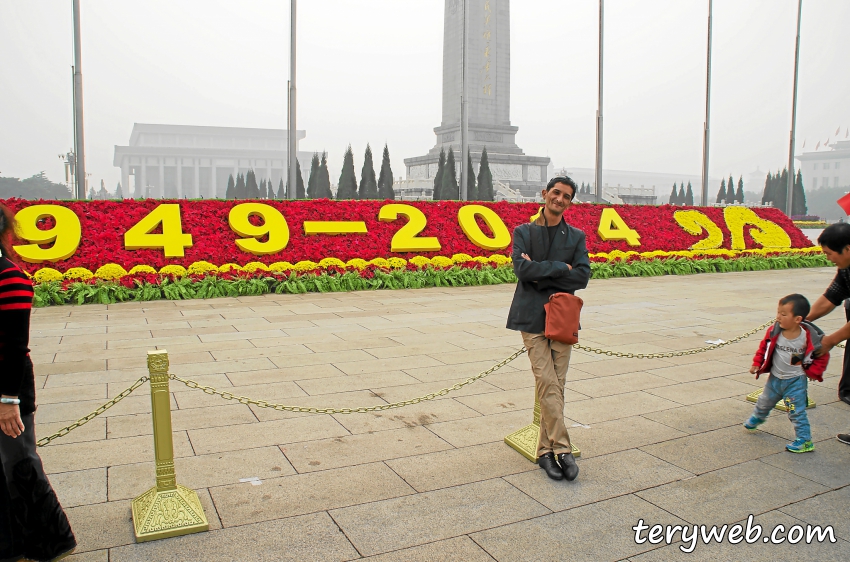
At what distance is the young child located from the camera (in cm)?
428

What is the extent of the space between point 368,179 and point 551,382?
31.7 metres

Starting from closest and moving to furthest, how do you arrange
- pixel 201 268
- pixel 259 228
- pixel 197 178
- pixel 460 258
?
pixel 201 268, pixel 259 228, pixel 460 258, pixel 197 178

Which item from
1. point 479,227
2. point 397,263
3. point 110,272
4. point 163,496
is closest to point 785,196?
point 479,227

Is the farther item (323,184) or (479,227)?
(323,184)

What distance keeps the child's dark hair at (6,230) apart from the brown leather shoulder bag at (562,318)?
2636mm

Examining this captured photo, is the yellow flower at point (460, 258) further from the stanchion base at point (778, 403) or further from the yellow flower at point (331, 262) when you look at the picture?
the stanchion base at point (778, 403)

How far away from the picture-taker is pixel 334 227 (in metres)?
12.5

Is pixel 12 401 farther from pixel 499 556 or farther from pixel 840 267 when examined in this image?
pixel 840 267

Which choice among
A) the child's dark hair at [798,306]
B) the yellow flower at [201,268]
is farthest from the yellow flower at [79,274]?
the child's dark hair at [798,306]

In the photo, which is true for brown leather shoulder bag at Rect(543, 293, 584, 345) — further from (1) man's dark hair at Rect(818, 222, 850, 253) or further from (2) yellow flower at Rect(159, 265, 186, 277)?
(2) yellow flower at Rect(159, 265, 186, 277)

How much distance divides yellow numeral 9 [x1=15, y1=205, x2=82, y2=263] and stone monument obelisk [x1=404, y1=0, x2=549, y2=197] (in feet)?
109

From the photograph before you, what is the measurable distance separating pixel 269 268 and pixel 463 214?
435 cm

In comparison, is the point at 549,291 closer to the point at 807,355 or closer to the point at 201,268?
the point at 807,355

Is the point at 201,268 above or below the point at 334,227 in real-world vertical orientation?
below
